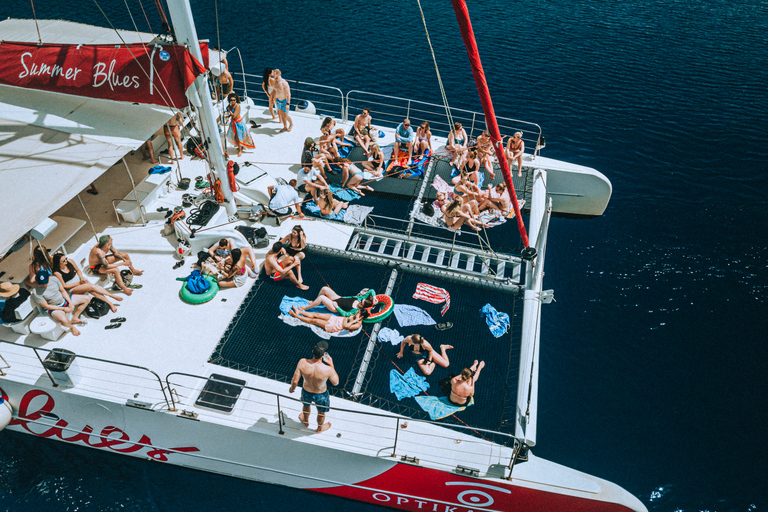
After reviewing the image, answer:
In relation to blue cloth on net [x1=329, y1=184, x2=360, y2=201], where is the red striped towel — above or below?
below

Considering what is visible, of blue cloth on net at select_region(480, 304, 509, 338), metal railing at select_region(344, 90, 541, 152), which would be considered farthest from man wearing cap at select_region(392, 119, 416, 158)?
blue cloth on net at select_region(480, 304, 509, 338)

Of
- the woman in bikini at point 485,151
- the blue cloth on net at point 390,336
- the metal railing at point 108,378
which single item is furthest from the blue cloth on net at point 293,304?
the woman in bikini at point 485,151

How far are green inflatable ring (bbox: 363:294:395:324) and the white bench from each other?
5548 mm

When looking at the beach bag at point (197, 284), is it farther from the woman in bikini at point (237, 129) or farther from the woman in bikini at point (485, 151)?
the woman in bikini at point (485, 151)

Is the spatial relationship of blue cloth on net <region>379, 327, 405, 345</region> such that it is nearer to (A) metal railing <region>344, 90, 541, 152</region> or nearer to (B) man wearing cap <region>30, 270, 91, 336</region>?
(B) man wearing cap <region>30, 270, 91, 336</region>

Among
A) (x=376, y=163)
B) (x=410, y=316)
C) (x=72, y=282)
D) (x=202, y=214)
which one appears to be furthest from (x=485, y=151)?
(x=72, y=282)

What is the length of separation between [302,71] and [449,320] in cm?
1635

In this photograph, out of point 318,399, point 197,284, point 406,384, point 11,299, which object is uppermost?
point 197,284

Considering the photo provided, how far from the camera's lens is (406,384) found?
878 centimetres

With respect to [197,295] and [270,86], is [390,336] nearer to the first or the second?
[197,295]

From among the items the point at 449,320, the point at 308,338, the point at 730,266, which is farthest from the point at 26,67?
the point at 730,266

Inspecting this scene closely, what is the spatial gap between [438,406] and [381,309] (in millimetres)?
2181

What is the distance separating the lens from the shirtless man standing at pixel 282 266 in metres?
10.2

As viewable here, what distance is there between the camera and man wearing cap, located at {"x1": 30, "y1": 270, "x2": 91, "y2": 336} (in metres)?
8.80
